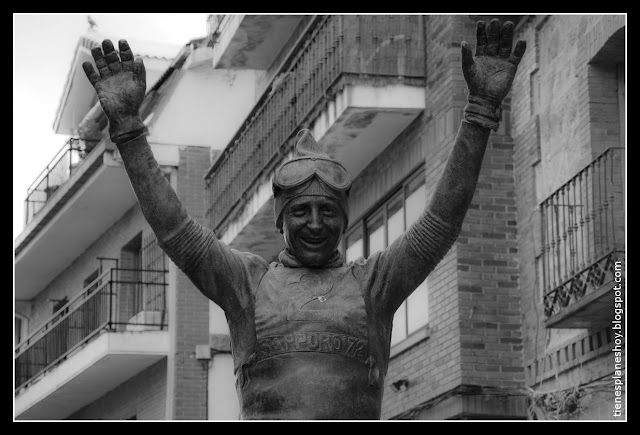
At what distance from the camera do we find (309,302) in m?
5.81

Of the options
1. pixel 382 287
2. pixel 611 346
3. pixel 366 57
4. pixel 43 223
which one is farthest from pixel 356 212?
pixel 382 287

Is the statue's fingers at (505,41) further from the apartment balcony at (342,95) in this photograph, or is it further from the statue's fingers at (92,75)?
the apartment balcony at (342,95)

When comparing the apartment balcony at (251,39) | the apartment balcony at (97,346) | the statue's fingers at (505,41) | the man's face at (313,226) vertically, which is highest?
the apartment balcony at (251,39)

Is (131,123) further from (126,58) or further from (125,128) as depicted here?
(126,58)

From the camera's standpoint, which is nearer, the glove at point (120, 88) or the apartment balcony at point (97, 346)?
the glove at point (120, 88)

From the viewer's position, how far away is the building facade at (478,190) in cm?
1342

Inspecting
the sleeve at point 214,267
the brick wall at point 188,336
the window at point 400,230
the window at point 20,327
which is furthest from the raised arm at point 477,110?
the window at point 20,327

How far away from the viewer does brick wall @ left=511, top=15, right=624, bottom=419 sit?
13719 mm

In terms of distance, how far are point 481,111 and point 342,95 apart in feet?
34.1

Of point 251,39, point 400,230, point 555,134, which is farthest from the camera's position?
point 251,39

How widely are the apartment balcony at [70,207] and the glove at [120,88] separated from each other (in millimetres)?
17750

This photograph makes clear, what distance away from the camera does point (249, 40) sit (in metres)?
22.2

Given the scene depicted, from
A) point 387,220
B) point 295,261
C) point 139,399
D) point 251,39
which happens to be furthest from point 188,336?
point 295,261

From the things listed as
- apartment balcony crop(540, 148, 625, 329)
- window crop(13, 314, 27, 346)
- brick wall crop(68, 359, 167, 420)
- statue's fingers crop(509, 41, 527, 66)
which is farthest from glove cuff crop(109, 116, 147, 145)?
window crop(13, 314, 27, 346)
